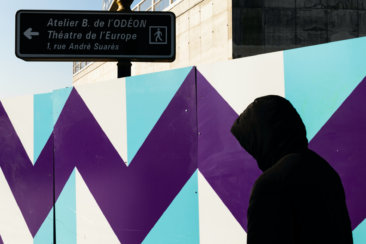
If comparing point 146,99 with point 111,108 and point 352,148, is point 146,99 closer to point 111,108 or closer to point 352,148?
point 111,108

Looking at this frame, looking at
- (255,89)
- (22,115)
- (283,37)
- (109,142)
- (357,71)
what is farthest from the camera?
(283,37)

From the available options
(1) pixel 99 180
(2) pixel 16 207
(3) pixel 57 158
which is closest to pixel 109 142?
(1) pixel 99 180

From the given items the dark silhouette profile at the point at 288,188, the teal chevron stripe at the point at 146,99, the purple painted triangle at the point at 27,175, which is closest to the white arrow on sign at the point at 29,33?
the purple painted triangle at the point at 27,175

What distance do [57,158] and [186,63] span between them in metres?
12.9

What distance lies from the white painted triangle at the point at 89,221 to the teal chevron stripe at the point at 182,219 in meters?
0.58

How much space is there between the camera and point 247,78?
104 inches

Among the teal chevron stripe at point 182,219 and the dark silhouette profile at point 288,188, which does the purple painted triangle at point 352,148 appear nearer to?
the dark silhouette profile at point 288,188

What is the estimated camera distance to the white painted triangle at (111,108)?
3.48 meters

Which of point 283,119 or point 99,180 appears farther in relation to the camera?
point 99,180

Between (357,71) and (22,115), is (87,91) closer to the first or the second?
(22,115)

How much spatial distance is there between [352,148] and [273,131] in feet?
2.86

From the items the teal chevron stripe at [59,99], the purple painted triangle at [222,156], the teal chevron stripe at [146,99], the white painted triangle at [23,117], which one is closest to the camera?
the purple painted triangle at [222,156]

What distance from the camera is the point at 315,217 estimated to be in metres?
1.43

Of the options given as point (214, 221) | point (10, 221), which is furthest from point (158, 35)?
point (10, 221)
